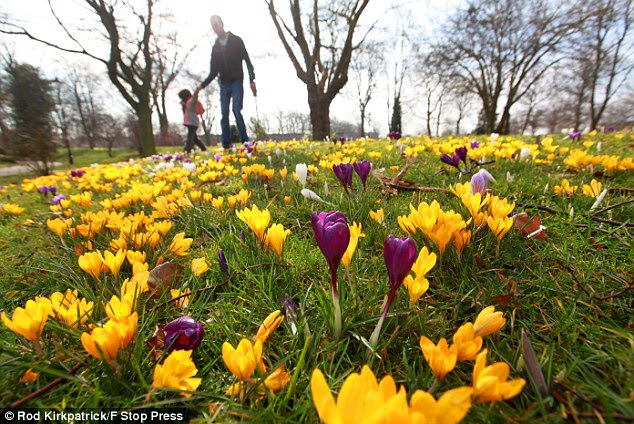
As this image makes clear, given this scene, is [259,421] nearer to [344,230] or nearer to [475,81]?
[344,230]

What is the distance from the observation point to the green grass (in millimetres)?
724

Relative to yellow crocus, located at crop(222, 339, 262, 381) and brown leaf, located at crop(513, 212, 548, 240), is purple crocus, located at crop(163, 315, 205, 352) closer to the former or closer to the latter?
yellow crocus, located at crop(222, 339, 262, 381)

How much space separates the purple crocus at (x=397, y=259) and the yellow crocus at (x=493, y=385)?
27cm

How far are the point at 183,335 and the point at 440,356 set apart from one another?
28.0 inches

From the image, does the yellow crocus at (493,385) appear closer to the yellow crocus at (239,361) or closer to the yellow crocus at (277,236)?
the yellow crocus at (239,361)

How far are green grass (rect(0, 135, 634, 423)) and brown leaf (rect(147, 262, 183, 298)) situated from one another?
0.19ft

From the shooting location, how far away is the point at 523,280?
1159 millimetres

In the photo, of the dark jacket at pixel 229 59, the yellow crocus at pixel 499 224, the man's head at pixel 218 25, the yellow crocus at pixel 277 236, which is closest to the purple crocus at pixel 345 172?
the yellow crocus at pixel 277 236

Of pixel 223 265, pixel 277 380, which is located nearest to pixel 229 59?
pixel 223 265

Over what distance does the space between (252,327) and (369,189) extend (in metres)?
1.49

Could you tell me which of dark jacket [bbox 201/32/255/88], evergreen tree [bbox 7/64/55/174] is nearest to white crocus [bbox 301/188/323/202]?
dark jacket [bbox 201/32/255/88]

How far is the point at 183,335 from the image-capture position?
0.87 m

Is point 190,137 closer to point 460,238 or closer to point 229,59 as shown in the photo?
point 229,59

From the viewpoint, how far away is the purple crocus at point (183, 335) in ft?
2.80
